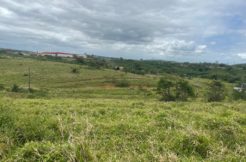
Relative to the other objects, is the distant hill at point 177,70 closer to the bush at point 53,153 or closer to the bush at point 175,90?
the bush at point 175,90

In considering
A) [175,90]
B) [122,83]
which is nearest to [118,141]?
[175,90]

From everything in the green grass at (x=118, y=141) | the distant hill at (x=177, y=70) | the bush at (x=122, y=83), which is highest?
the green grass at (x=118, y=141)

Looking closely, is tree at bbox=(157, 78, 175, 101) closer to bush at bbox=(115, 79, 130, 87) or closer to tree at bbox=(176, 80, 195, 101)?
tree at bbox=(176, 80, 195, 101)

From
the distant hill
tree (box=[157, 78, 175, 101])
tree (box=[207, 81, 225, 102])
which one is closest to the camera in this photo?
tree (box=[207, 81, 225, 102])

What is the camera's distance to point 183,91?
5169 cm

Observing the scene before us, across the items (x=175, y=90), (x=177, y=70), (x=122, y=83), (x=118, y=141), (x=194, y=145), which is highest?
(x=194, y=145)

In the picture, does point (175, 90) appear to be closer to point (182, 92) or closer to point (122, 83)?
point (182, 92)

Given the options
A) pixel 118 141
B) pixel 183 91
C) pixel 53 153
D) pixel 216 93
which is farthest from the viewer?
pixel 216 93

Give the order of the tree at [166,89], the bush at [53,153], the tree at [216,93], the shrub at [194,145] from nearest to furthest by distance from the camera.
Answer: the bush at [53,153], the shrub at [194,145], the tree at [216,93], the tree at [166,89]

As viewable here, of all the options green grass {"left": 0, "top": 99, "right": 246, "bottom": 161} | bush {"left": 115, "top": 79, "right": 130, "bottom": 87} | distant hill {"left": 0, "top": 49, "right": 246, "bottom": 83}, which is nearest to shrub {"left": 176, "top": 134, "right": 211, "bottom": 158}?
green grass {"left": 0, "top": 99, "right": 246, "bottom": 161}

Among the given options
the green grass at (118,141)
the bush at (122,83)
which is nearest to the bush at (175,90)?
the bush at (122,83)

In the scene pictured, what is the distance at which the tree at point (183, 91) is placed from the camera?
169 ft

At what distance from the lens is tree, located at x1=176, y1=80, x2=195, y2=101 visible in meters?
51.4

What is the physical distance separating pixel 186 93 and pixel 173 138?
4592 cm
